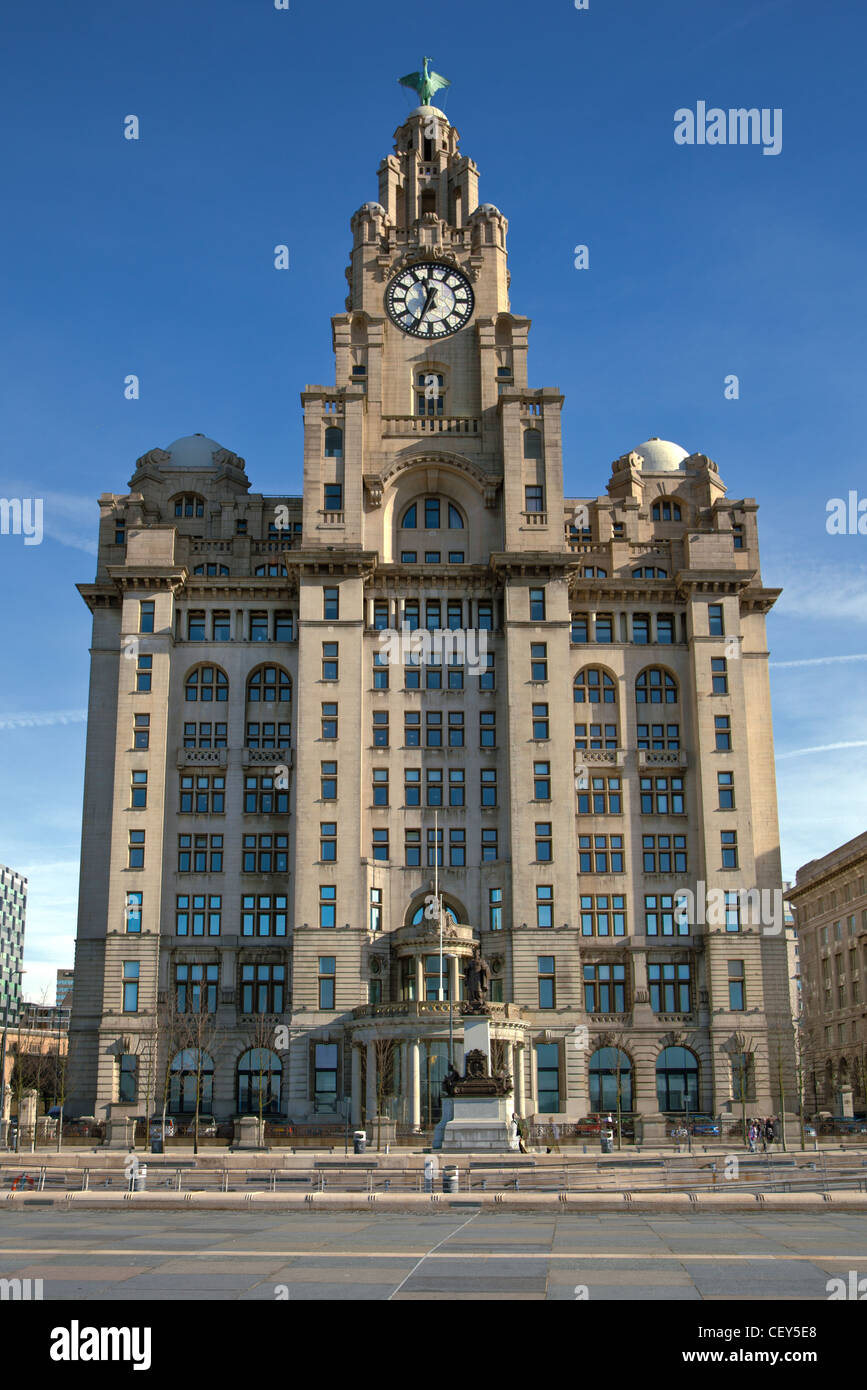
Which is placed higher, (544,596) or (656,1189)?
(544,596)

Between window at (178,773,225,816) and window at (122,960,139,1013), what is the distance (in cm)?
1134

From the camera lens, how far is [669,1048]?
94.2 m

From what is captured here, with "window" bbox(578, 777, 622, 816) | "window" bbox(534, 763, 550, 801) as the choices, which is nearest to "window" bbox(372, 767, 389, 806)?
"window" bbox(534, 763, 550, 801)

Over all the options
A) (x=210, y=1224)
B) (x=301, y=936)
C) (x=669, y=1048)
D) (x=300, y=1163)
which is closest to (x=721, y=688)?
(x=669, y=1048)

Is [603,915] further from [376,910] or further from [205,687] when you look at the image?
[205,687]

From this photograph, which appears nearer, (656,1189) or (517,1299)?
(517,1299)

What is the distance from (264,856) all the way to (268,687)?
1251 cm

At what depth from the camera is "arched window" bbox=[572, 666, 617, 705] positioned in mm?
101188

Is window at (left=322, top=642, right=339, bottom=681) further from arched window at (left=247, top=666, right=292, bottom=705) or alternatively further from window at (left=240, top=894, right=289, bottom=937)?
window at (left=240, top=894, right=289, bottom=937)

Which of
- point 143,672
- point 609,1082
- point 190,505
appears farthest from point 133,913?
point 609,1082

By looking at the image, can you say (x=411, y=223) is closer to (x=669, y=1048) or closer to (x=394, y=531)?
(x=394, y=531)

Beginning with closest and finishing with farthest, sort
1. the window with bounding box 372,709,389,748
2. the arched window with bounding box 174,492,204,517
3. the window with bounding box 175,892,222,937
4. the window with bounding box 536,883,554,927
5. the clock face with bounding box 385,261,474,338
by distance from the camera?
the window with bounding box 536,883,554,927 → the window with bounding box 175,892,222,937 → the window with bounding box 372,709,389,748 → the arched window with bounding box 174,492,204,517 → the clock face with bounding box 385,261,474,338

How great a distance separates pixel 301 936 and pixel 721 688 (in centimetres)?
3496

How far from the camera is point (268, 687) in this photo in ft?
331
